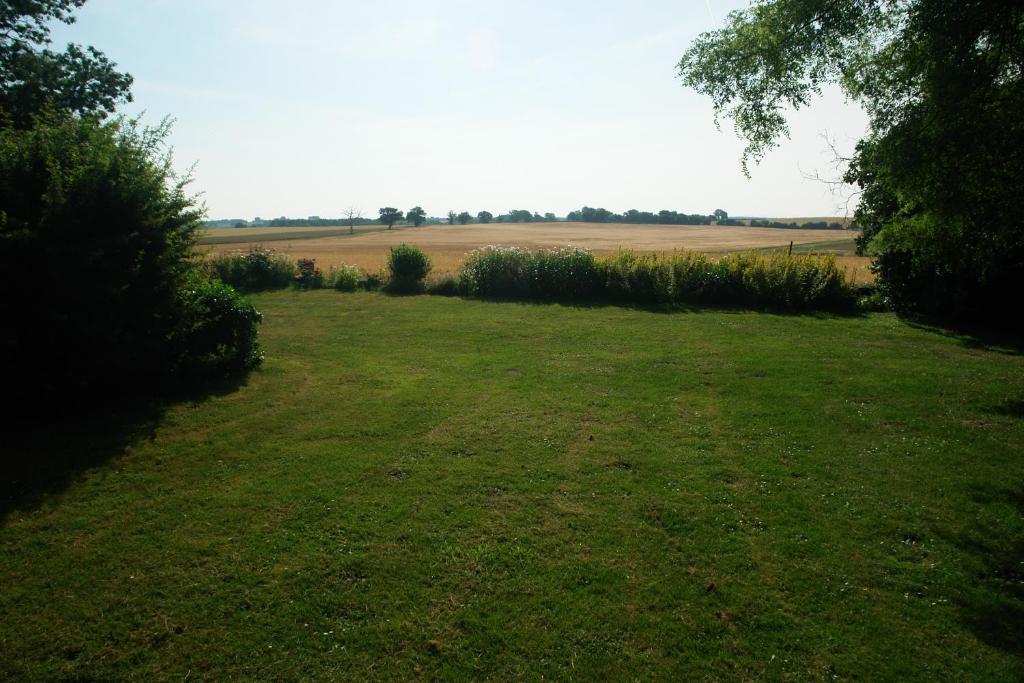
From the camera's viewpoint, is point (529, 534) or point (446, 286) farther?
point (446, 286)

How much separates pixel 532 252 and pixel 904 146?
16.3 meters

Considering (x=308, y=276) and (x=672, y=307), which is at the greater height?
(x=308, y=276)

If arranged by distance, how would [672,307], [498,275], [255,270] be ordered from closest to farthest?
[672,307], [498,275], [255,270]

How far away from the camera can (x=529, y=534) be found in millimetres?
5387

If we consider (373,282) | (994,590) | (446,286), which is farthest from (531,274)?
(994,590)

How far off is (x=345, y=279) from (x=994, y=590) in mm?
24753

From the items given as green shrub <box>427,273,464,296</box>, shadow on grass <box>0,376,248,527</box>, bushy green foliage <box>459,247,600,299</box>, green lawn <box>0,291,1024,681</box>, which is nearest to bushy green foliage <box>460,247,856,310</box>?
bushy green foliage <box>459,247,600,299</box>

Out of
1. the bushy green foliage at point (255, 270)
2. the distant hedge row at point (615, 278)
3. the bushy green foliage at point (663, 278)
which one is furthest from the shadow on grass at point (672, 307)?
the bushy green foliage at point (255, 270)

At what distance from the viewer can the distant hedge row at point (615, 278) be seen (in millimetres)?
19688

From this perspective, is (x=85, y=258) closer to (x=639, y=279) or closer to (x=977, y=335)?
(x=639, y=279)

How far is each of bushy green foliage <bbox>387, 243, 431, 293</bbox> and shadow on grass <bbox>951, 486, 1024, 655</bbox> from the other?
21584 mm

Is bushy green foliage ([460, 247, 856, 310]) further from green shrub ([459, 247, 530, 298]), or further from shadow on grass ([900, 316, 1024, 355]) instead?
shadow on grass ([900, 316, 1024, 355])

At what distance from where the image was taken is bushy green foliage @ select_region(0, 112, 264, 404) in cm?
760

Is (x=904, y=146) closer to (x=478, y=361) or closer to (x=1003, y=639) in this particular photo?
(x=1003, y=639)
